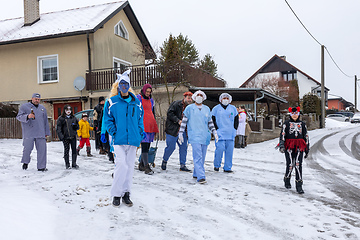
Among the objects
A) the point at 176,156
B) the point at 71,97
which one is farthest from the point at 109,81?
the point at 176,156

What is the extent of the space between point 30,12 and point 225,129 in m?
19.1

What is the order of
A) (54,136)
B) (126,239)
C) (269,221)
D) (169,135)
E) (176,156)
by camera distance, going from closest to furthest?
(126,239) < (269,221) < (169,135) < (176,156) < (54,136)

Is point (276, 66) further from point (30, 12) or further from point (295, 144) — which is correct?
point (295, 144)

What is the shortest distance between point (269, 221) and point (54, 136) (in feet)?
45.4

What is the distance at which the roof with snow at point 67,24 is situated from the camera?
17781 millimetres

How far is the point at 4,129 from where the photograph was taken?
16.8 meters

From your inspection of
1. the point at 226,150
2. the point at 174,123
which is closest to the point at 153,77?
the point at 174,123

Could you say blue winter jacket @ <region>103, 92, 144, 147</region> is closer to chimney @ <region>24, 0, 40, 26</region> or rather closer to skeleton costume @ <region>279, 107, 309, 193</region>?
skeleton costume @ <region>279, 107, 309, 193</region>

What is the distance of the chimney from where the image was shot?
20.9 metres

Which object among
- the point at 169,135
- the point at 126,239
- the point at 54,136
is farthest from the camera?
the point at 54,136

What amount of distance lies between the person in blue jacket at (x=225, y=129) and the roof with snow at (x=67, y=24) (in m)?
12.0

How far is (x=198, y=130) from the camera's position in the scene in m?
6.25

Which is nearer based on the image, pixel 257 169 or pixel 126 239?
pixel 126 239

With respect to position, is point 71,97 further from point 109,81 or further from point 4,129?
point 4,129
